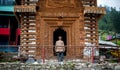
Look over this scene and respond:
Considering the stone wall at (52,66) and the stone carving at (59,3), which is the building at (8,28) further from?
the stone wall at (52,66)

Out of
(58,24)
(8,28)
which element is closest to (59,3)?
(58,24)

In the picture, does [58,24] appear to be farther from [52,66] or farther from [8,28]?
[8,28]

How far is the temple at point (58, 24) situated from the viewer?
61.3 feet

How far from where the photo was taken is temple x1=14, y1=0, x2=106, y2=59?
1869 centimetres

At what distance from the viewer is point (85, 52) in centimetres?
1834

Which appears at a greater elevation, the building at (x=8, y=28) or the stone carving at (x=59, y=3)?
the stone carving at (x=59, y=3)

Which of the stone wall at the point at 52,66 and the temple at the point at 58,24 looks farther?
the temple at the point at 58,24

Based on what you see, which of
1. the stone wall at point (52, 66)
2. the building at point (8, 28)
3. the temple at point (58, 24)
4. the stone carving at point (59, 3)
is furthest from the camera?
the building at point (8, 28)

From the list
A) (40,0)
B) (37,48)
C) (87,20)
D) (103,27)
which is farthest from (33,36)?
(103,27)

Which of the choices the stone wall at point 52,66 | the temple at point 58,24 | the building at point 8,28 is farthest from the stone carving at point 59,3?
the building at point 8,28

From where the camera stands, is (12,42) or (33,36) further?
(12,42)

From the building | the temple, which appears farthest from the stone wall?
the building

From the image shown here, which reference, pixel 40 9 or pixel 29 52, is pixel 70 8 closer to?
pixel 40 9

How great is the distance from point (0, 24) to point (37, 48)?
16.1 meters
